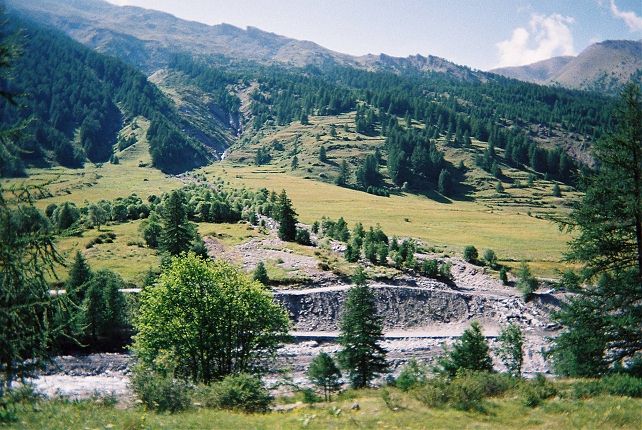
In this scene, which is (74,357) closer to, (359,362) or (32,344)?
(359,362)

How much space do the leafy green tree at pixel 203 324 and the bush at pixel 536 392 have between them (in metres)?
19.9

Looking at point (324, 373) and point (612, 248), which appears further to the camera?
point (324, 373)

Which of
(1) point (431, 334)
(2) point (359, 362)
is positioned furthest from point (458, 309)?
(2) point (359, 362)

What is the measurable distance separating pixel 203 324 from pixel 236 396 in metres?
12.1

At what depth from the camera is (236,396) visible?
66.3 feet

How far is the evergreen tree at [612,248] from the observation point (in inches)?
766

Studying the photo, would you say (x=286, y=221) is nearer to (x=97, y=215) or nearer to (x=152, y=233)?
(x=152, y=233)

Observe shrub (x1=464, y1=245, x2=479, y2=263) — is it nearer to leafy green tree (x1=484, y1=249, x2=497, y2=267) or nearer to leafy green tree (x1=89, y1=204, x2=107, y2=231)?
leafy green tree (x1=484, y1=249, x2=497, y2=267)

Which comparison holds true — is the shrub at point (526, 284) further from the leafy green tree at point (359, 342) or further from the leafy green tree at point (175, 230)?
the leafy green tree at point (175, 230)

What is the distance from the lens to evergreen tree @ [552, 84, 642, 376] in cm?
1947

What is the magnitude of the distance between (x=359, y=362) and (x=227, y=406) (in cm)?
1792

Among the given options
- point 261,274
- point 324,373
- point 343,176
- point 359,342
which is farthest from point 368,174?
point 324,373

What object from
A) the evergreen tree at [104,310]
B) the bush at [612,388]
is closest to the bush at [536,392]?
the bush at [612,388]

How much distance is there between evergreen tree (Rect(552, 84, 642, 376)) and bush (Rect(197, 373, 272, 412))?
14.8m
